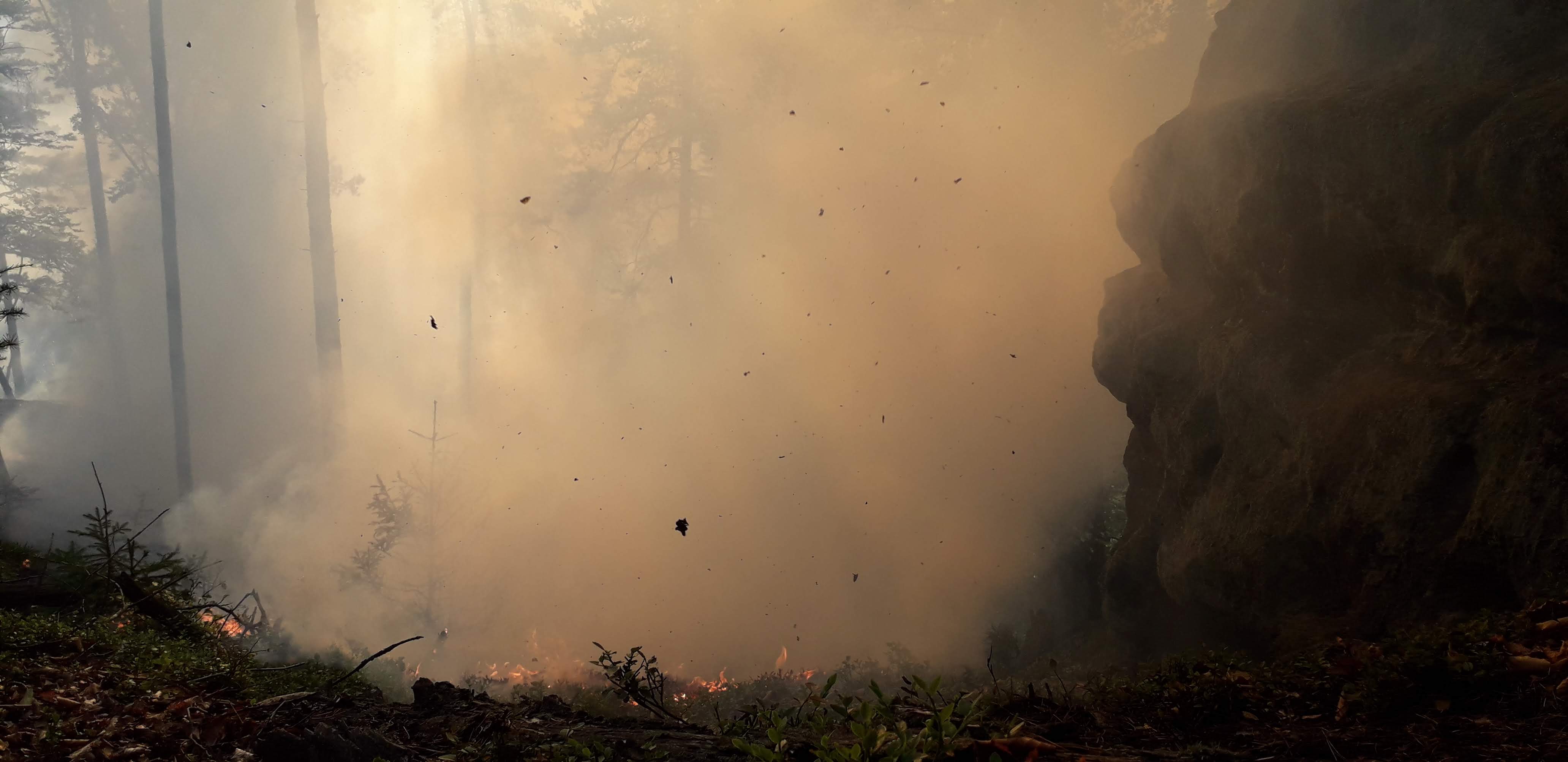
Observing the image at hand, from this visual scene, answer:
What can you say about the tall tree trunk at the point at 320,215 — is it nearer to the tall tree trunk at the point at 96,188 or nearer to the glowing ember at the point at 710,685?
the tall tree trunk at the point at 96,188

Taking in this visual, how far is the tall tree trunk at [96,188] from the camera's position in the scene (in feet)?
83.9

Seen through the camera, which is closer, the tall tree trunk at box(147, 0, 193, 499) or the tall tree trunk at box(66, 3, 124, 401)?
the tall tree trunk at box(147, 0, 193, 499)

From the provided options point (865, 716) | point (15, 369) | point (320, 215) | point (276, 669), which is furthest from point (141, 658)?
point (15, 369)

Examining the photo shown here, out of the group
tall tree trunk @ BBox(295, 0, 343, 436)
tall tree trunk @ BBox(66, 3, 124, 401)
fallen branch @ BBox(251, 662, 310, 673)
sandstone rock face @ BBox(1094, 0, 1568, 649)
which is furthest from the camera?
tall tree trunk @ BBox(66, 3, 124, 401)

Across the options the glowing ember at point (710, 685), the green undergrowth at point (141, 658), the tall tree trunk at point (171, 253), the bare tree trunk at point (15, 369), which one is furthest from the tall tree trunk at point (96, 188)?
the green undergrowth at point (141, 658)

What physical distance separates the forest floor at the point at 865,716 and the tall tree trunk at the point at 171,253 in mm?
22364

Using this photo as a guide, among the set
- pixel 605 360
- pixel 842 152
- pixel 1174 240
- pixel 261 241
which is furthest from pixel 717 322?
pixel 261 241

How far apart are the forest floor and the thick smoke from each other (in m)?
9.32

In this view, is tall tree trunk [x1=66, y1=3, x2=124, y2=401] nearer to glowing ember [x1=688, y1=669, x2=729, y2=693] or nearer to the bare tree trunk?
the bare tree trunk

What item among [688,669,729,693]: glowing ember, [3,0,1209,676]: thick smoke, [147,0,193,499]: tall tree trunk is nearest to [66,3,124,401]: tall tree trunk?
[3,0,1209,676]: thick smoke

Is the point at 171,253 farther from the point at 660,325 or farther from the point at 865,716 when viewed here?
the point at 865,716

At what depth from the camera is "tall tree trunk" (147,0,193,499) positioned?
21.7 metres

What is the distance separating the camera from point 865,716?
235 cm

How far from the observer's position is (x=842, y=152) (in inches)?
714
